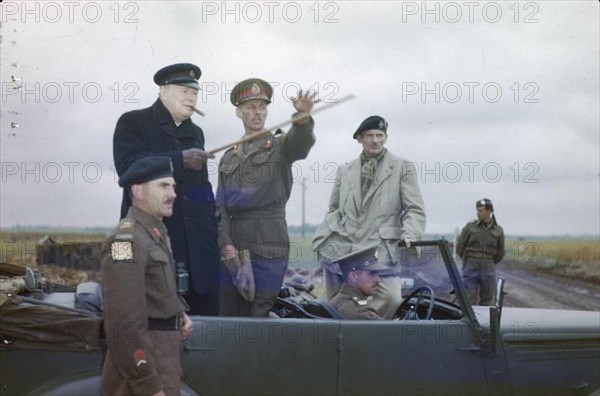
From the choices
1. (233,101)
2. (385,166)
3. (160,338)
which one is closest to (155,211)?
(160,338)

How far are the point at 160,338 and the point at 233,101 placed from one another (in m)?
1.55

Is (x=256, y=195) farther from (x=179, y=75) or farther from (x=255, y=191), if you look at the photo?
(x=179, y=75)

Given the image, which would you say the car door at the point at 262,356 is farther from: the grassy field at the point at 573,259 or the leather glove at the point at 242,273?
the grassy field at the point at 573,259

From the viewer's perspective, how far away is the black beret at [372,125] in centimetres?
436

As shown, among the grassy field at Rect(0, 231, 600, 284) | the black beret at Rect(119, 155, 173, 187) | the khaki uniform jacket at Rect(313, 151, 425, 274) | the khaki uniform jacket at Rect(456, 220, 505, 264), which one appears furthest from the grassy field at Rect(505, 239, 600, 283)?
the black beret at Rect(119, 155, 173, 187)

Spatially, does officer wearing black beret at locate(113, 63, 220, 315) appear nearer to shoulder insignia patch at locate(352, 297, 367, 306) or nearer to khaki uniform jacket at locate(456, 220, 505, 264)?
shoulder insignia patch at locate(352, 297, 367, 306)

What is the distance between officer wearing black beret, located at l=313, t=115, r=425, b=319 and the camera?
4.37 meters

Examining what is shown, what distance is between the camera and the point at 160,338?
2.76 m

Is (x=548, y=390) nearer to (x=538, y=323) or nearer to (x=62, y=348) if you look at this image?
(x=538, y=323)

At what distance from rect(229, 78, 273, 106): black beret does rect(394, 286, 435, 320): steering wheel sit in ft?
4.36

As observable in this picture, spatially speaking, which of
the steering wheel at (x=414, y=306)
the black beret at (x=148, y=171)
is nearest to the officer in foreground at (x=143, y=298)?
the black beret at (x=148, y=171)

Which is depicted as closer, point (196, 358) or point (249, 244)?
point (196, 358)

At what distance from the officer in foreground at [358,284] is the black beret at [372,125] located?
3.03 ft

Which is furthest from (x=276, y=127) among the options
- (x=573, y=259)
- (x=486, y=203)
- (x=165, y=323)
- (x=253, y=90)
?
(x=573, y=259)
